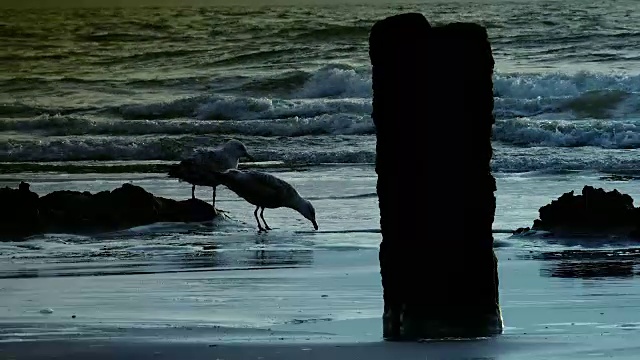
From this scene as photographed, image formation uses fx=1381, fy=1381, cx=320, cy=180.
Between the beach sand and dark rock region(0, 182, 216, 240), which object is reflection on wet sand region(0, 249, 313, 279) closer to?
the beach sand

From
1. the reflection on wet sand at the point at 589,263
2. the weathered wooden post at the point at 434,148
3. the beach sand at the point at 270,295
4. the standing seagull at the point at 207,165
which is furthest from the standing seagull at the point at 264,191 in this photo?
the weathered wooden post at the point at 434,148

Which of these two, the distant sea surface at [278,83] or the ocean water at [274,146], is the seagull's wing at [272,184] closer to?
the ocean water at [274,146]

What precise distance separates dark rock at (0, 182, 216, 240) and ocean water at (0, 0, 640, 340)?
0.85 feet

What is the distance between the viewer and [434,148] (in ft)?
16.5

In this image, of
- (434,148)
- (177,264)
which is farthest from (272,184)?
(434,148)

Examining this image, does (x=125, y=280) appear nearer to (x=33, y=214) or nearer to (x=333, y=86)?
(x=33, y=214)

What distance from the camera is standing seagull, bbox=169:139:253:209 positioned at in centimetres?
1327

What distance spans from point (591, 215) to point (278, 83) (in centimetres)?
2184

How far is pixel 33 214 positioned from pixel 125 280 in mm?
3092

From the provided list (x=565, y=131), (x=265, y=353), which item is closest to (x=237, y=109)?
(x=565, y=131)

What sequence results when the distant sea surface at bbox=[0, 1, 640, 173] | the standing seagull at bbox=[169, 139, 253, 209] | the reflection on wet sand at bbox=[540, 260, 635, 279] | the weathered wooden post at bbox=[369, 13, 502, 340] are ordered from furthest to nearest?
the distant sea surface at bbox=[0, 1, 640, 173] → the standing seagull at bbox=[169, 139, 253, 209] → the reflection on wet sand at bbox=[540, 260, 635, 279] → the weathered wooden post at bbox=[369, 13, 502, 340]

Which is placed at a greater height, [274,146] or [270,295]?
[270,295]

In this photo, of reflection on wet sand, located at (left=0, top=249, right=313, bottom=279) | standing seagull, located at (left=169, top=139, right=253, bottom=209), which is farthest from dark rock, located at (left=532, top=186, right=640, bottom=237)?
standing seagull, located at (left=169, top=139, right=253, bottom=209)

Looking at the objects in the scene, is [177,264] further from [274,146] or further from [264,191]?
[274,146]
